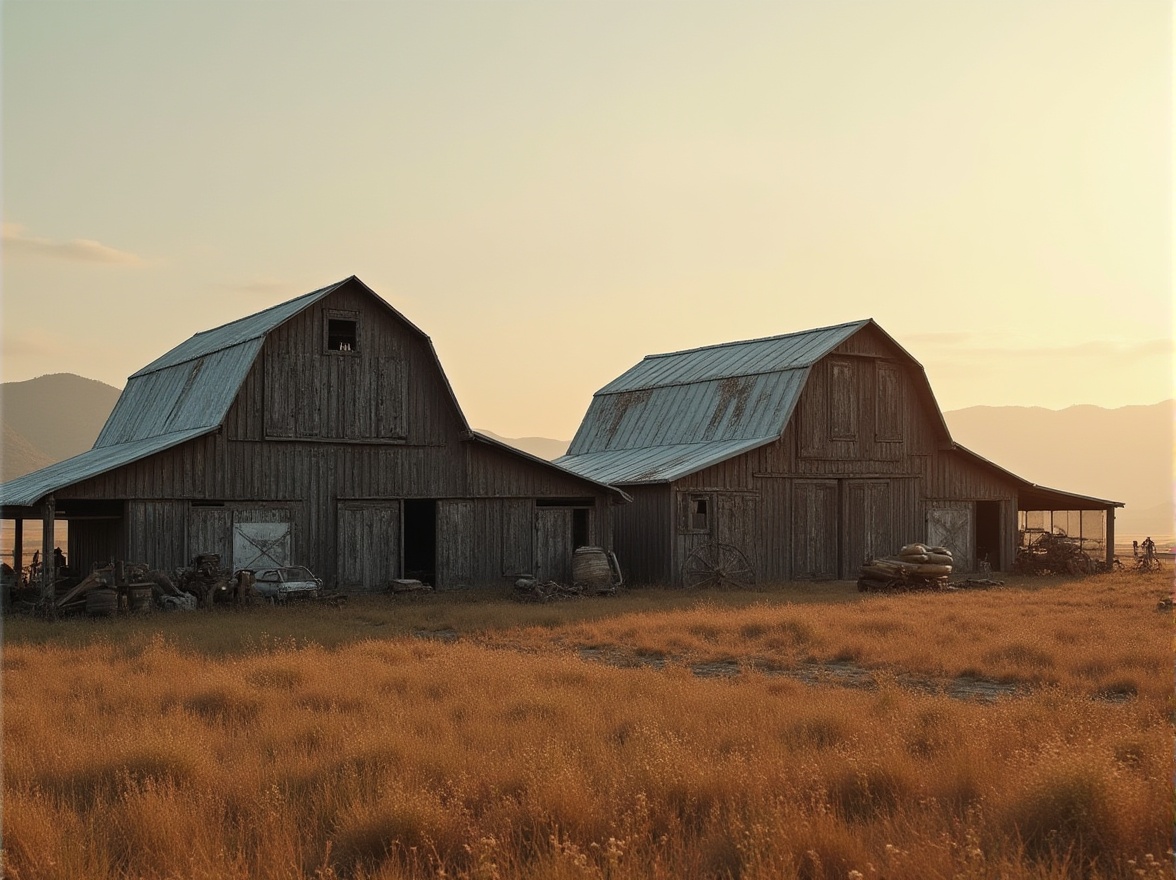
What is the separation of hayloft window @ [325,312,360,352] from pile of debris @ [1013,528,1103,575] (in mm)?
23658


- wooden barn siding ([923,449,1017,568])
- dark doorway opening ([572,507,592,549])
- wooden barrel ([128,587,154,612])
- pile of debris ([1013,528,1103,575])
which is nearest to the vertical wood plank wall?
dark doorway opening ([572,507,592,549])

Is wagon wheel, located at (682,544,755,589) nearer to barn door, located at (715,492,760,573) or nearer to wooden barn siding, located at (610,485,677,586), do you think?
barn door, located at (715,492,760,573)

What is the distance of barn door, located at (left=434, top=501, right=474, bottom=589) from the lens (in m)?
30.1

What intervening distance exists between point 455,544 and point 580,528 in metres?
4.23

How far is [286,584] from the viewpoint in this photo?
26156mm

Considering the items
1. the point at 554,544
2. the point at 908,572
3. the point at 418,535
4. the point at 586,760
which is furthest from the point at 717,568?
the point at 586,760

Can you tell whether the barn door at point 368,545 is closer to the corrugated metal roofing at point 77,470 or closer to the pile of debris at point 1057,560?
the corrugated metal roofing at point 77,470

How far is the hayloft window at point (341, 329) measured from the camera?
2927 cm

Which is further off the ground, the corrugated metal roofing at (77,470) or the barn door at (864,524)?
the corrugated metal roofing at (77,470)

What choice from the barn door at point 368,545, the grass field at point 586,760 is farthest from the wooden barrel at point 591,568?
the grass field at point 586,760

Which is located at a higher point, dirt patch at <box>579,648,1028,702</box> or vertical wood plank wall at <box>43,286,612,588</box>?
vertical wood plank wall at <box>43,286,612,588</box>

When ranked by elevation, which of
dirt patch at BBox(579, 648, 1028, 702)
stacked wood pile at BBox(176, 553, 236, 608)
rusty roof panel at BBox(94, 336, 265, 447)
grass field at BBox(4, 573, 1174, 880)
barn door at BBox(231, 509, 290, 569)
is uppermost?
rusty roof panel at BBox(94, 336, 265, 447)

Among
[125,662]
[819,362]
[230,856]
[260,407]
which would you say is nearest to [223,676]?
[125,662]

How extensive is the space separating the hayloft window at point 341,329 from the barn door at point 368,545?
4092mm
